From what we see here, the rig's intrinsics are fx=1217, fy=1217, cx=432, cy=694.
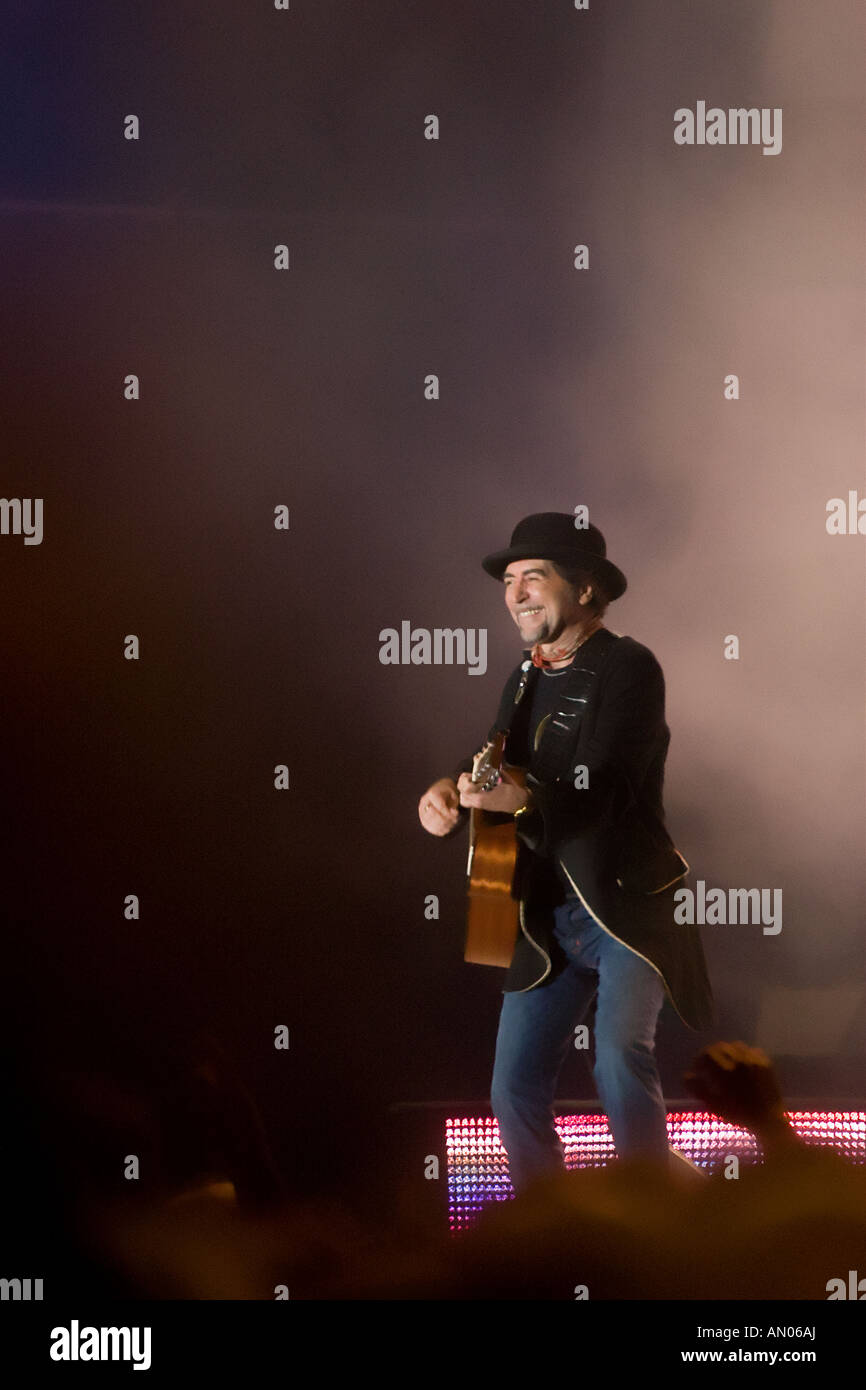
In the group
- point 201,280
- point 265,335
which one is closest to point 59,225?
point 201,280

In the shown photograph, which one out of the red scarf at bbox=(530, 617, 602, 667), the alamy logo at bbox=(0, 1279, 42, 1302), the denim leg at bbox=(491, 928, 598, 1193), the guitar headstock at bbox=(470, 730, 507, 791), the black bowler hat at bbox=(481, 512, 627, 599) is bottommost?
the alamy logo at bbox=(0, 1279, 42, 1302)

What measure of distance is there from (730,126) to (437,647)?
1490 millimetres

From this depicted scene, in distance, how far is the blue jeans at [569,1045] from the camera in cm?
259

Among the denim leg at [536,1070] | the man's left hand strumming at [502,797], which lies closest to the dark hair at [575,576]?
the man's left hand strumming at [502,797]

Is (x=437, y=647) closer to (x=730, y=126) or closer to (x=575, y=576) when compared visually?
(x=575, y=576)

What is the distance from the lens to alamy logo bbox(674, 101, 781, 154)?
303 centimetres

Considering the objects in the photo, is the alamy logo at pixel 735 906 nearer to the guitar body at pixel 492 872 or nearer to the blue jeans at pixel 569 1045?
the blue jeans at pixel 569 1045

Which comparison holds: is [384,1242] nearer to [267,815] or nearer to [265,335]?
[267,815]

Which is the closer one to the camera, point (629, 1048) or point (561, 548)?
point (629, 1048)

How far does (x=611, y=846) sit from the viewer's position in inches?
106

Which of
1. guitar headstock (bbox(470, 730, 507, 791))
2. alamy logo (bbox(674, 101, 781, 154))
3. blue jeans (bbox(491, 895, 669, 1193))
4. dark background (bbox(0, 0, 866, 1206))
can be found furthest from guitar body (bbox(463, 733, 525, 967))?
alamy logo (bbox(674, 101, 781, 154))
